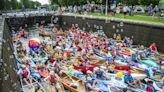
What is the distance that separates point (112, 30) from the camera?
24906 millimetres

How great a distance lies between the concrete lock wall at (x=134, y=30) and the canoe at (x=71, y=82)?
8.51 m

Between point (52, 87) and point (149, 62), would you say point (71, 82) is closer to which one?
point (52, 87)

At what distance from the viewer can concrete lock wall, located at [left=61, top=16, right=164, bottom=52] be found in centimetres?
1841

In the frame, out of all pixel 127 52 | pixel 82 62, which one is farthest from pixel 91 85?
pixel 127 52

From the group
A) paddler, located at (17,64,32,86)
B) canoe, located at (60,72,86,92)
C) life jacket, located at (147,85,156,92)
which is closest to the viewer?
life jacket, located at (147,85,156,92)

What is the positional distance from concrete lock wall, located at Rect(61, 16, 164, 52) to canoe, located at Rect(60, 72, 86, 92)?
8.51 metres

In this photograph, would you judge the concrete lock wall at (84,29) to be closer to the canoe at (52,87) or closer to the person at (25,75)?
the person at (25,75)

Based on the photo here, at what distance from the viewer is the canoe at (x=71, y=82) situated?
12310 millimetres

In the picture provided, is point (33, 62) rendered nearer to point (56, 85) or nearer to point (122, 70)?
point (56, 85)

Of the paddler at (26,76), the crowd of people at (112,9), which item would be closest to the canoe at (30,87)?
the paddler at (26,76)

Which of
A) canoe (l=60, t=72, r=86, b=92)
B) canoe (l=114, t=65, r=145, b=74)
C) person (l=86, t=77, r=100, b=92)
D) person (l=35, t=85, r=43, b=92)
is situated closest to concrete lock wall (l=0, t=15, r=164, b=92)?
person (l=35, t=85, r=43, b=92)

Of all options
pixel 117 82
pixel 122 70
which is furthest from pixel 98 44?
pixel 117 82

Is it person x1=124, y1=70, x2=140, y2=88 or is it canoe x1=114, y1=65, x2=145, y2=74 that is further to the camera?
canoe x1=114, y1=65, x2=145, y2=74

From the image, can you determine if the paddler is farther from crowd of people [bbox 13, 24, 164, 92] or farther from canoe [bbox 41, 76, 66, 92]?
canoe [bbox 41, 76, 66, 92]
